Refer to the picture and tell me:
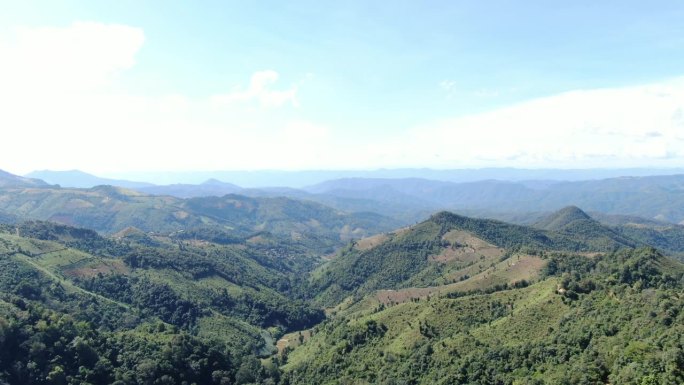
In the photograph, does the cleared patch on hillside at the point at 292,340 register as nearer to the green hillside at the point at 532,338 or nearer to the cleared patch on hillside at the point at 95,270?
the green hillside at the point at 532,338

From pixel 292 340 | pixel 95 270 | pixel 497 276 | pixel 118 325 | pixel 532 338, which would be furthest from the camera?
pixel 95 270

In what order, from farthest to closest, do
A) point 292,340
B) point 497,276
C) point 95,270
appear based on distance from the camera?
point 95,270 < point 497,276 < point 292,340

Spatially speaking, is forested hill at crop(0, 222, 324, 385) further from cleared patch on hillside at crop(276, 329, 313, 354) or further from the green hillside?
the green hillside

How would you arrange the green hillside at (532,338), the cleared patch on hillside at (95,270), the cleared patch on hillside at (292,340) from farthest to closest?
1. the cleared patch on hillside at (95,270)
2. the cleared patch on hillside at (292,340)
3. the green hillside at (532,338)

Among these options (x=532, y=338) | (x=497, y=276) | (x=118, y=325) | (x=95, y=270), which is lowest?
(x=118, y=325)

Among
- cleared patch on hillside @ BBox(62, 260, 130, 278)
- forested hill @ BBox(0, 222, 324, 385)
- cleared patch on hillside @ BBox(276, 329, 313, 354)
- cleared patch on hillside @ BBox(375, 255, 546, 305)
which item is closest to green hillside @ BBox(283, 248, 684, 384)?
cleared patch on hillside @ BBox(276, 329, 313, 354)

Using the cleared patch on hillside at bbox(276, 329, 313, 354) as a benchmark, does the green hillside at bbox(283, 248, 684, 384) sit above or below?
above

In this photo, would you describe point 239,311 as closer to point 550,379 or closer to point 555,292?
point 555,292

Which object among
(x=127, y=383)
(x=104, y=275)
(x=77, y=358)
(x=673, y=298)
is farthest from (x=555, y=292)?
(x=104, y=275)

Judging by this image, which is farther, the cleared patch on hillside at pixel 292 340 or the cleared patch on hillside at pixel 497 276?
the cleared patch on hillside at pixel 497 276

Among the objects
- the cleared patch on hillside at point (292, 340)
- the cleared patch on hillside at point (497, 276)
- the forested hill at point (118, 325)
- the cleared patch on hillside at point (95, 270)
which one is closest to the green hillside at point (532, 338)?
the cleared patch on hillside at point (292, 340)

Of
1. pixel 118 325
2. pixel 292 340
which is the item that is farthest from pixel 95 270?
pixel 292 340

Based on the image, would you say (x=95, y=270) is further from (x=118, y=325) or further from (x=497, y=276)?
(x=497, y=276)
